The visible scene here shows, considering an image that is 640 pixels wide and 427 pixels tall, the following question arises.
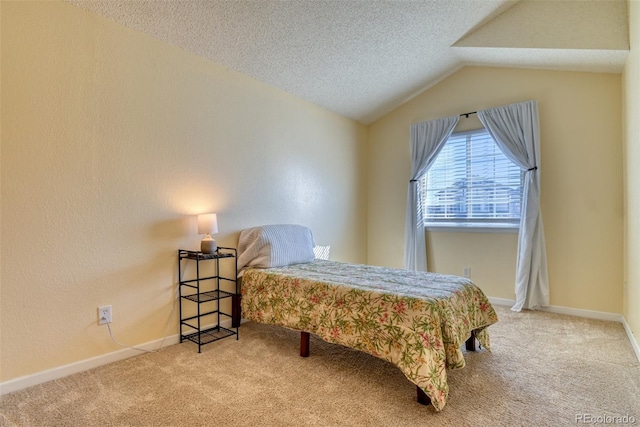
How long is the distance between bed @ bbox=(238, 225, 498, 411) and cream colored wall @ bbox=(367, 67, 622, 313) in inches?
61.4

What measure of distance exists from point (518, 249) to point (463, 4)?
243 centimetres

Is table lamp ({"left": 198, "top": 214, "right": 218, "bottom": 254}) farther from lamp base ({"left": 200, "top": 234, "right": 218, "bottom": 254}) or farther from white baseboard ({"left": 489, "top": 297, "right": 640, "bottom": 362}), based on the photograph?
white baseboard ({"left": 489, "top": 297, "right": 640, "bottom": 362})

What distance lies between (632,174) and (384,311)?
2.32 meters

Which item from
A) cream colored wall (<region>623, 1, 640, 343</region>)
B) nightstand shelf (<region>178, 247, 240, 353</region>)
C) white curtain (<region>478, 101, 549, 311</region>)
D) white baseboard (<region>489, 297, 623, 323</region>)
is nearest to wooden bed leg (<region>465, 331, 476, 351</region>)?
cream colored wall (<region>623, 1, 640, 343</region>)

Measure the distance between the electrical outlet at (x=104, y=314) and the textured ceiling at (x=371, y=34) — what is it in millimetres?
1939

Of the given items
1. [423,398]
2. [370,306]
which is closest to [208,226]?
[370,306]

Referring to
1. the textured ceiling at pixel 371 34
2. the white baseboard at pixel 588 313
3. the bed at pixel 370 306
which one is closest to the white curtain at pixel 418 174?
the textured ceiling at pixel 371 34

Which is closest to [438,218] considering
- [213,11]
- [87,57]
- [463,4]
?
[463,4]

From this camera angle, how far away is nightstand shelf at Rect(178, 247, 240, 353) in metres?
2.53

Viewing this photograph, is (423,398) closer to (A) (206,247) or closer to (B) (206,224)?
(A) (206,247)

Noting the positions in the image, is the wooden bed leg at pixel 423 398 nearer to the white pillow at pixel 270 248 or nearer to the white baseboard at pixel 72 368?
the white pillow at pixel 270 248

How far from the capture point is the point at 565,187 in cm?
325
